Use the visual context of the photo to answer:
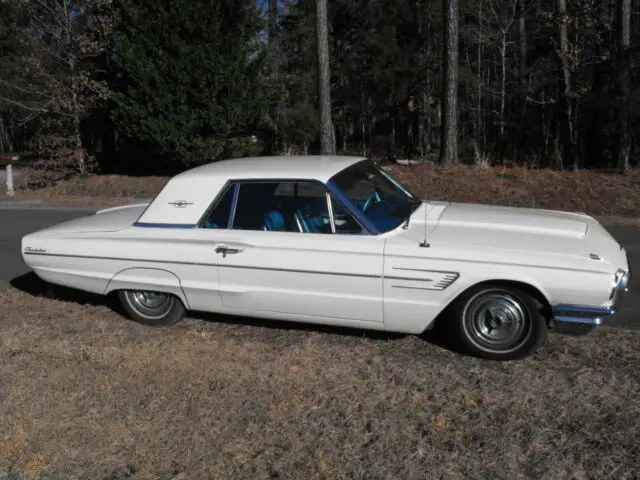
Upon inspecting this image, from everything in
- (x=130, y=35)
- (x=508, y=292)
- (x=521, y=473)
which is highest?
(x=130, y=35)

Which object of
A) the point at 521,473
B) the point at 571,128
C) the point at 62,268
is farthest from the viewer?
the point at 571,128

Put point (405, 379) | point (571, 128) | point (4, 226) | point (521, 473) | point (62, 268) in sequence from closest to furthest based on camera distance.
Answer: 1. point (521, 473)
2. point (405, 379)
3. point (62, 268)
4. point (4, 226)
5. point (571, 128)

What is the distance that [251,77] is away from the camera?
16.8 m

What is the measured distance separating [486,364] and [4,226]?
10295 mm

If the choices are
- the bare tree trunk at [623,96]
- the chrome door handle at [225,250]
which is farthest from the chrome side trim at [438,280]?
the bare tree trunk at [623,96]

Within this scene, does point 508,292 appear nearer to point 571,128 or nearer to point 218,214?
point 218,214

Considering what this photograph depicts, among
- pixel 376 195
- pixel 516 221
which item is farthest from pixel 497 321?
pixel 376 195

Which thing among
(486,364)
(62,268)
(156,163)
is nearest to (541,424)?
(486,364)

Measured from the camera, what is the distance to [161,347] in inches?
200

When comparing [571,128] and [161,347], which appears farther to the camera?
[571,128]

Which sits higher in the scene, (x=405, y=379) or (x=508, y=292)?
(x=508, y=292)

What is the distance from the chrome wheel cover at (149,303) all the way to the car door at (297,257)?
0.69 m

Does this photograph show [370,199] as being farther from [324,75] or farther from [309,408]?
[324,75]

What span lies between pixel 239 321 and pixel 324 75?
11459 mm
